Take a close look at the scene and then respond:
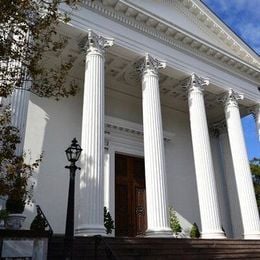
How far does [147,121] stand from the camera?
13172 mm

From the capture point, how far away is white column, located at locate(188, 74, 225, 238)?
13.4 meters

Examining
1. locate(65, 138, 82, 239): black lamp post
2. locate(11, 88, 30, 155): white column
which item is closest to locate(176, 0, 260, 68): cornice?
locate(11, 88, 30, 155): white column

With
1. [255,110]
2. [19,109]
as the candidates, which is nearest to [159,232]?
[19,109]

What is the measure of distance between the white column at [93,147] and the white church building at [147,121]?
0.03 meters

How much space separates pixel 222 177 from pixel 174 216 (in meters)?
5.57

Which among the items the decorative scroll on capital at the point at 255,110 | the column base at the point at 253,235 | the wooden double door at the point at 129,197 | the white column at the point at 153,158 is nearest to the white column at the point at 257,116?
the decorative scroll on capital at the point at 255,110

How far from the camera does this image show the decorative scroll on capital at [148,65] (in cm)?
1416

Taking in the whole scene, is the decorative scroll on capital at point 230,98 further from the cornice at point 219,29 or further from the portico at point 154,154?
the cornice at point 219,29

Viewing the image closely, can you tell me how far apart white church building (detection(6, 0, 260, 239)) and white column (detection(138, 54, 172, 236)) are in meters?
0.04

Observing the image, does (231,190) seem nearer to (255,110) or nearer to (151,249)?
(255,110)

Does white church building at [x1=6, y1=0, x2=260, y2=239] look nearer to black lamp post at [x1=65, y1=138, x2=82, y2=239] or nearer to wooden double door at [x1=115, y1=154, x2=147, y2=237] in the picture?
wooden double door at [x1=115, y1=154, x2=147, y2=237]

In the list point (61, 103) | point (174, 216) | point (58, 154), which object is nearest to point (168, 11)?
point (61, 103)

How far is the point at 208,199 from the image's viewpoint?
1355cm

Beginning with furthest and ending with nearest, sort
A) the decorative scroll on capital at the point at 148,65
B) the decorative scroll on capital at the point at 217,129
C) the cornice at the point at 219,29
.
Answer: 1. the decorative scroll on capital at the point at 217,129
2. the cornice at the point at 219,29
3. the decorative scroll on capital at the point at 148,65
